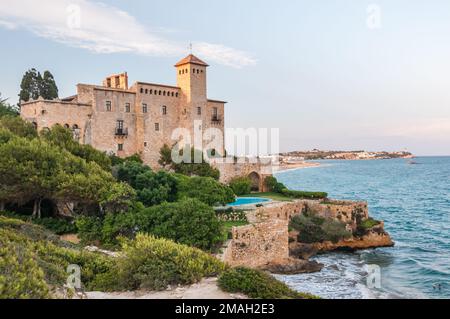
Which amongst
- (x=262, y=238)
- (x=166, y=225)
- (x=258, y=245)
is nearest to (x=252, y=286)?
(x=166, y=225)

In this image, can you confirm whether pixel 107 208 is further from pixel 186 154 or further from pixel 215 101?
pixel 215 101

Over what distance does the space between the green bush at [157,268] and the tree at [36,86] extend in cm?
3455

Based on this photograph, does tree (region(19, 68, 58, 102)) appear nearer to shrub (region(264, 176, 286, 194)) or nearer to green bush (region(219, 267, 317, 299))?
shrub (region(264, 176, 286, 194))

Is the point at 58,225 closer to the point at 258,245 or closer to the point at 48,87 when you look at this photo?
the point at 258,245

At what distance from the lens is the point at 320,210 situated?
110 feet

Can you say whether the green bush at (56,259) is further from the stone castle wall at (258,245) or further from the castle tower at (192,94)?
the castle tower at (192,94)

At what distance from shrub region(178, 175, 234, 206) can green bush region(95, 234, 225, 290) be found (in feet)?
48.3

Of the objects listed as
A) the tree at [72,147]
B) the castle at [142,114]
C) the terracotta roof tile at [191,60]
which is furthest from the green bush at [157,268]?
the terracotta roof tile at [191,60]

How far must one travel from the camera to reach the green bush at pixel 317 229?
99.5 ft

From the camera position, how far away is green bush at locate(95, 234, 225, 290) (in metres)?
11.5

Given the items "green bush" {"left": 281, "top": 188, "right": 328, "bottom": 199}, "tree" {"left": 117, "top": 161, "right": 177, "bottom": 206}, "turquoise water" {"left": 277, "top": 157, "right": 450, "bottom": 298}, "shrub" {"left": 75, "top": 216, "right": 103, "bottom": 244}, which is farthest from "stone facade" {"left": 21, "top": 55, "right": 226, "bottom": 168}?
"turquoise water" {"left": 277, "top": 157, "right": 450, "bottom": 298}

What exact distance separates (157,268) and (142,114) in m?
28.7

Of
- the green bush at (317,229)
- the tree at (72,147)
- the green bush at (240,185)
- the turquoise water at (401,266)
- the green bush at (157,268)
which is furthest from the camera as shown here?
the green bush at (240,185)

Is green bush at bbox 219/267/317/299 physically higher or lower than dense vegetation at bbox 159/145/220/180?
lower
